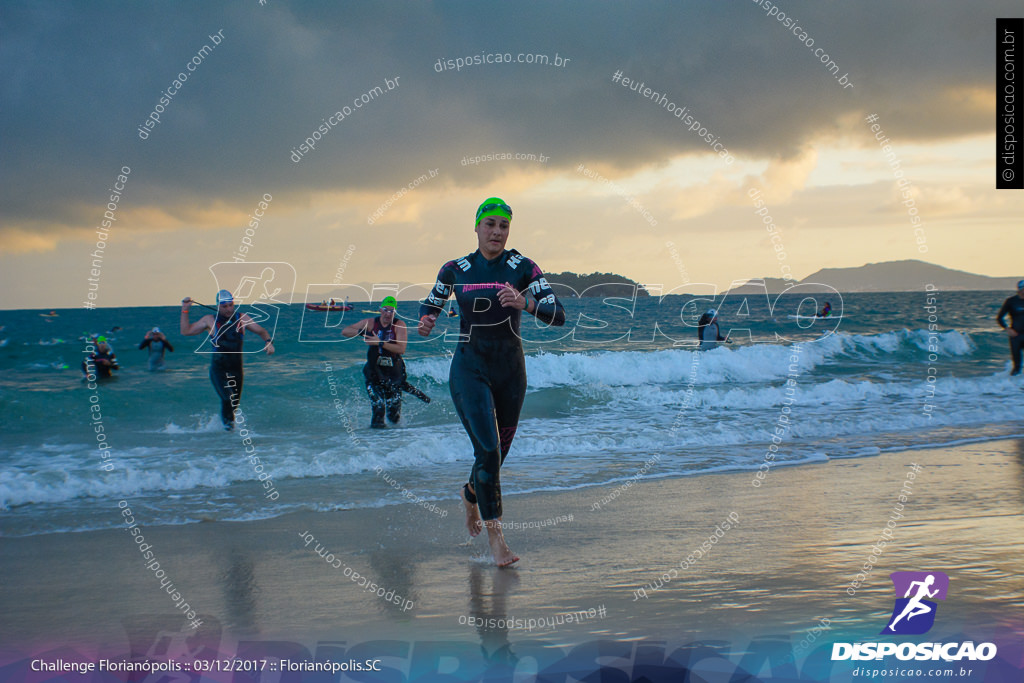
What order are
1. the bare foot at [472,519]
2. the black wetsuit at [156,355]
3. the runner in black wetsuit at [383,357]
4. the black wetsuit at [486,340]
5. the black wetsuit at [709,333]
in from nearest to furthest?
the black wetsuit at [486,340] → the bare foot at [472,519] → the runner in black wetsuit at [383,357] → the black wetsuit at [156,355] → the black wetsuit at [709,333]

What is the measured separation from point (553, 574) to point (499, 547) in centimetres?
39

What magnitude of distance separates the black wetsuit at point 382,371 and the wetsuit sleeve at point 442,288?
5.95 m

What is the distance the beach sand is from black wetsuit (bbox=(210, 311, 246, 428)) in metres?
3.85

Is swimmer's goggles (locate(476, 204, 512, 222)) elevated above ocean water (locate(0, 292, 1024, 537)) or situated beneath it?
elevated above

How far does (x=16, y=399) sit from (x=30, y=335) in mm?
37878

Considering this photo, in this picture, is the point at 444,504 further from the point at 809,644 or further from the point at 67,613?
the point at 809,644

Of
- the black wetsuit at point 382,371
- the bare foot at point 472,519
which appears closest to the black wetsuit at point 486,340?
the bare foot at point 472,519

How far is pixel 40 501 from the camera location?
262 inches

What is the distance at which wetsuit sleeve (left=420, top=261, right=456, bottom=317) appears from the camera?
15.0ft

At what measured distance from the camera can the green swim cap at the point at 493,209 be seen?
4438 mm

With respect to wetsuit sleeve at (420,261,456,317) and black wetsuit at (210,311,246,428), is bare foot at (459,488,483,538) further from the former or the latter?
black wetsuit at (210,311,246,428)

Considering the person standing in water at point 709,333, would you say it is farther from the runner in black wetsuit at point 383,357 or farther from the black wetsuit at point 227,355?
the black wetsuit at point 227,355

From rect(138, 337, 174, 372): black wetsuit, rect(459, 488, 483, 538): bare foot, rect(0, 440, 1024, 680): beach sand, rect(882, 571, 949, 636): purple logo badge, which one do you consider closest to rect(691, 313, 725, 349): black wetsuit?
rect(138, 337, 174, 372): black wetsuit

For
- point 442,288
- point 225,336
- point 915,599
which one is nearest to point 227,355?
point 225,336
